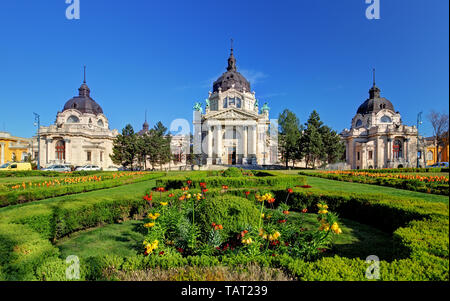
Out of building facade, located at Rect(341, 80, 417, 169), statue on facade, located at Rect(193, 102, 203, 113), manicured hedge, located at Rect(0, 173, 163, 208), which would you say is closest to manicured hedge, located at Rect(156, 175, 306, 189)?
manicured hedge, located at Rect(0, 173, 163, 208)

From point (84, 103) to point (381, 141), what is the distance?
66646 mm

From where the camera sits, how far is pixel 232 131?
149 feet

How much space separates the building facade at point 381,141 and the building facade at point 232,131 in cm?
1788

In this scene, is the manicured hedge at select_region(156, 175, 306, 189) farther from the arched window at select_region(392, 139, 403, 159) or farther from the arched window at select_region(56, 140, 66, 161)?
the arched window at select_region(392, 139, 403, 159)

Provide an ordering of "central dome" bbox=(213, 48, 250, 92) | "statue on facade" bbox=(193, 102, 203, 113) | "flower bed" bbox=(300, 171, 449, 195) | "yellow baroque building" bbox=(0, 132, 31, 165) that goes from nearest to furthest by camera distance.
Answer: "flower bed" bbox=(300, 171, 449, 195), "yellow baroque building" bbox=(0, 132, 31, 165), "statue on facade" bbox=(193, 102, 203, 113), "central dome" bbox=(213, 48, 250, 92)

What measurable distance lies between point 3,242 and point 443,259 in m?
6.36

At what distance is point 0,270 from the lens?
3.12 metres

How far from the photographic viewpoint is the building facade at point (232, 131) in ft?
142

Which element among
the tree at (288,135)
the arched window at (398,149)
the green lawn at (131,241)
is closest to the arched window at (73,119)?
the tree at (288,135)

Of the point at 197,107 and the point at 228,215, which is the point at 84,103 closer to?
the point at 197,107

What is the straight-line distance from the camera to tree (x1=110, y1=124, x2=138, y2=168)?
115 ft

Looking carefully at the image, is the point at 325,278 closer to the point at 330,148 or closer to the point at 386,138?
the point at 330,148

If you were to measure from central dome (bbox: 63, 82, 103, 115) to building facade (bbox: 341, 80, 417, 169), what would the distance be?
60.0 metres
